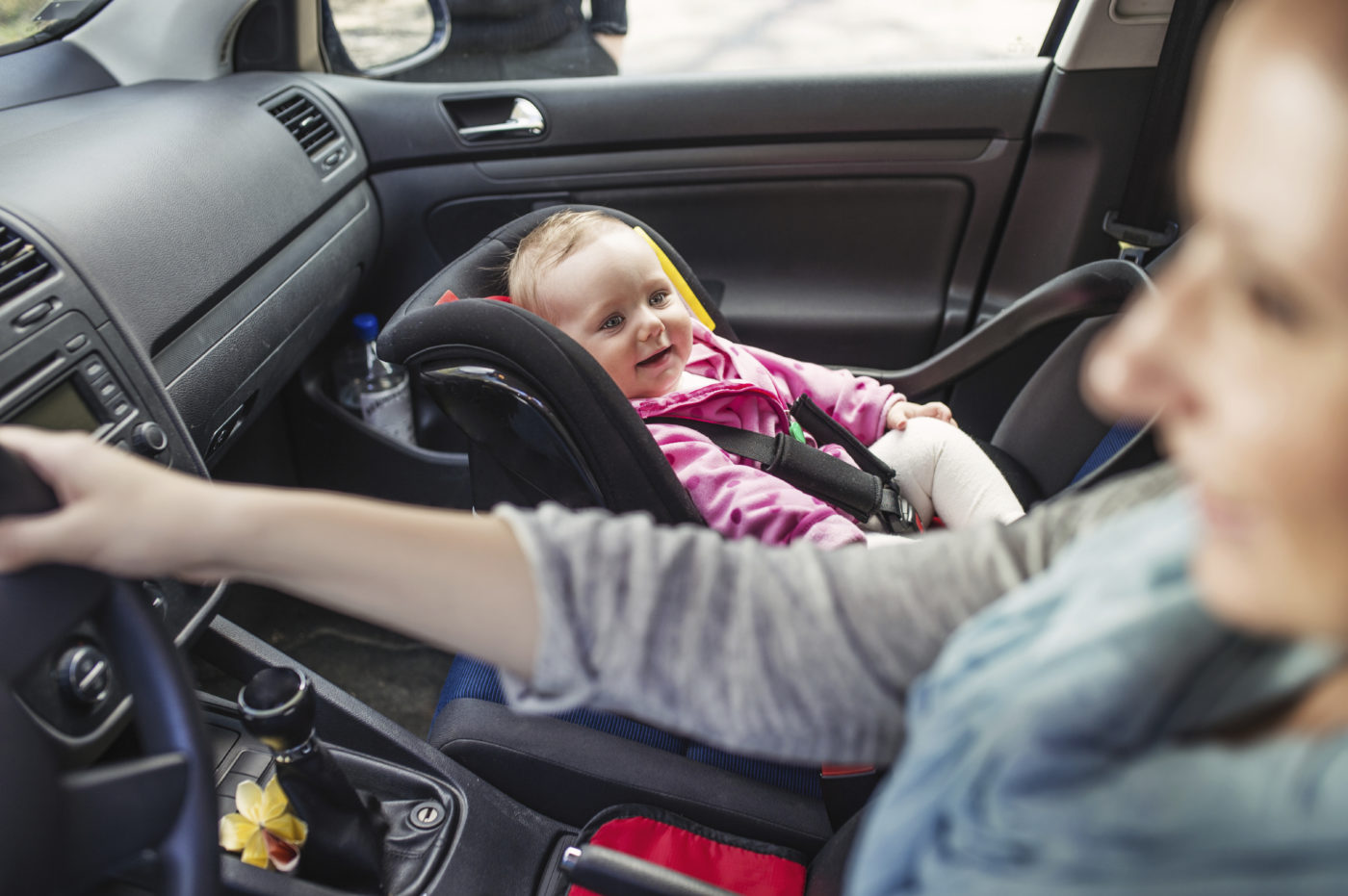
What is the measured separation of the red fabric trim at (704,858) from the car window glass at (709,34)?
1452mm

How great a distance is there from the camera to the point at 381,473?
197cm

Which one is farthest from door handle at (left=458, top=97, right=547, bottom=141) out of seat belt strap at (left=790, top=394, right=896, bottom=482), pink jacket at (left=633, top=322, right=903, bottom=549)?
seat belt strap at (left=790, top=394, right=896, bottom=482)

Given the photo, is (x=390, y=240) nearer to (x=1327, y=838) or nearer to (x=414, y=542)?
(x=414, y=542)

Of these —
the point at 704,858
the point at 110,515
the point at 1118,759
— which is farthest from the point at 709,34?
the point at 1118,759

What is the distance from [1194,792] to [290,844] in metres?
0.86

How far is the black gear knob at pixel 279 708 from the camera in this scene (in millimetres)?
804

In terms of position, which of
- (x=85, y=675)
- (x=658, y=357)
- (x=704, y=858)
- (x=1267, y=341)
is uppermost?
(x=1267, y=341)

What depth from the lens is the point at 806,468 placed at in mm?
1255

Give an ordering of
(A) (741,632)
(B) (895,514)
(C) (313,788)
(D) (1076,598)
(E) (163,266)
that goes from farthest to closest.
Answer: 1. (B) (895,514)
2. (E) (163,266)
3. (C) (313,788)
4. (A) (741,632)
5. (D) (1076,598)

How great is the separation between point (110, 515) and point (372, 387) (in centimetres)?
146

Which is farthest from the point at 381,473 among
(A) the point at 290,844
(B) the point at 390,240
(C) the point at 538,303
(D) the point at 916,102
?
(D) the point at 916,102

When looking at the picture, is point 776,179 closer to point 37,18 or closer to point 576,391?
point 576,391

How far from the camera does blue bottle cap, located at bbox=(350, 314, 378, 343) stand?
6.23 feet

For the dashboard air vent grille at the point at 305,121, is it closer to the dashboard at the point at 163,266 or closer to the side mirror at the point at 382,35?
the dashboard at the point at 163,266
